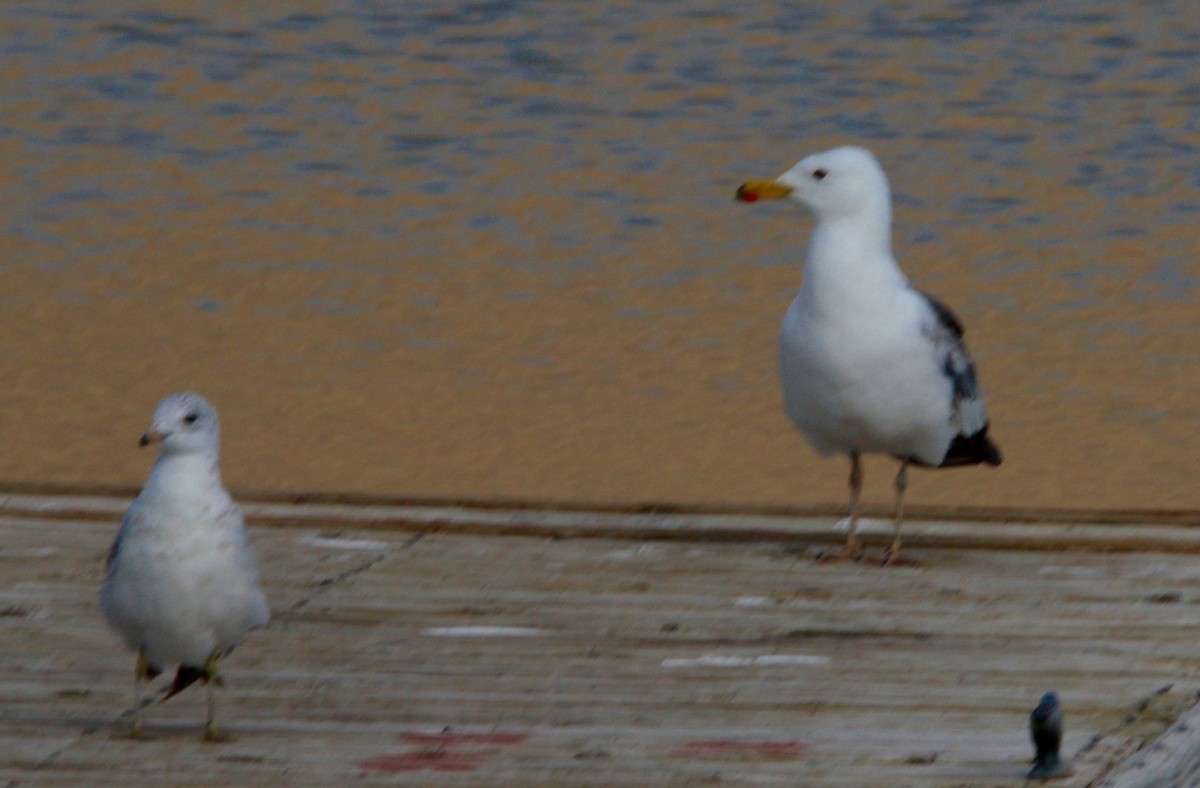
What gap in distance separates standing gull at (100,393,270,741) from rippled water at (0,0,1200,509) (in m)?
6.25

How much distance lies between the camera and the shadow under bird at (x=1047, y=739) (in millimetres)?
5016

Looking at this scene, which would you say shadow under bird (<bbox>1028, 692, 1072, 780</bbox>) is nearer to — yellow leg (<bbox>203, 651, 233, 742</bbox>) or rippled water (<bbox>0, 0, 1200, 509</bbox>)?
yellow leg (<bbox>203, 651, 233, 742</bbox>)

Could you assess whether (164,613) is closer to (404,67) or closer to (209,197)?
(209,197)

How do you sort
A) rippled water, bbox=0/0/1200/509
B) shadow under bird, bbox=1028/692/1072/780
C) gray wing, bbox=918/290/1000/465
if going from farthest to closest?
rippled water, bbox=0/0/1200/509
gray wing, bbox=918/290/1000/465
shadow under bird, bbox=1028/692/1072/780

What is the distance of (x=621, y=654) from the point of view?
6.41 meters

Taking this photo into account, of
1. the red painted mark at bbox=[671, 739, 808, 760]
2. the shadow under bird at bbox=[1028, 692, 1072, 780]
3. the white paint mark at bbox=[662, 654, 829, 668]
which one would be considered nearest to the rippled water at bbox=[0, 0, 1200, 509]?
the white paint mark at bbox=[662, 654, 829, 668]

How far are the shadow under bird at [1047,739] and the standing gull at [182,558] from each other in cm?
180

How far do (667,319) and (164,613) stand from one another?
11889 mm

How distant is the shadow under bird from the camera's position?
502 cm

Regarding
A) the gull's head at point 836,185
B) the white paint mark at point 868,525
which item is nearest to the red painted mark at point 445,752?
the gull's head at point 836,185

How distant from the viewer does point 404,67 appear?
27125mm

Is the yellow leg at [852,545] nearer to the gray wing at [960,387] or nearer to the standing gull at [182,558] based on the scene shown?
the gray wing at [960,387]

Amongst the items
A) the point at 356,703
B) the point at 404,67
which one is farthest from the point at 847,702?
the point at 404,67

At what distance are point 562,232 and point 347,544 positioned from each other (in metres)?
12.3
